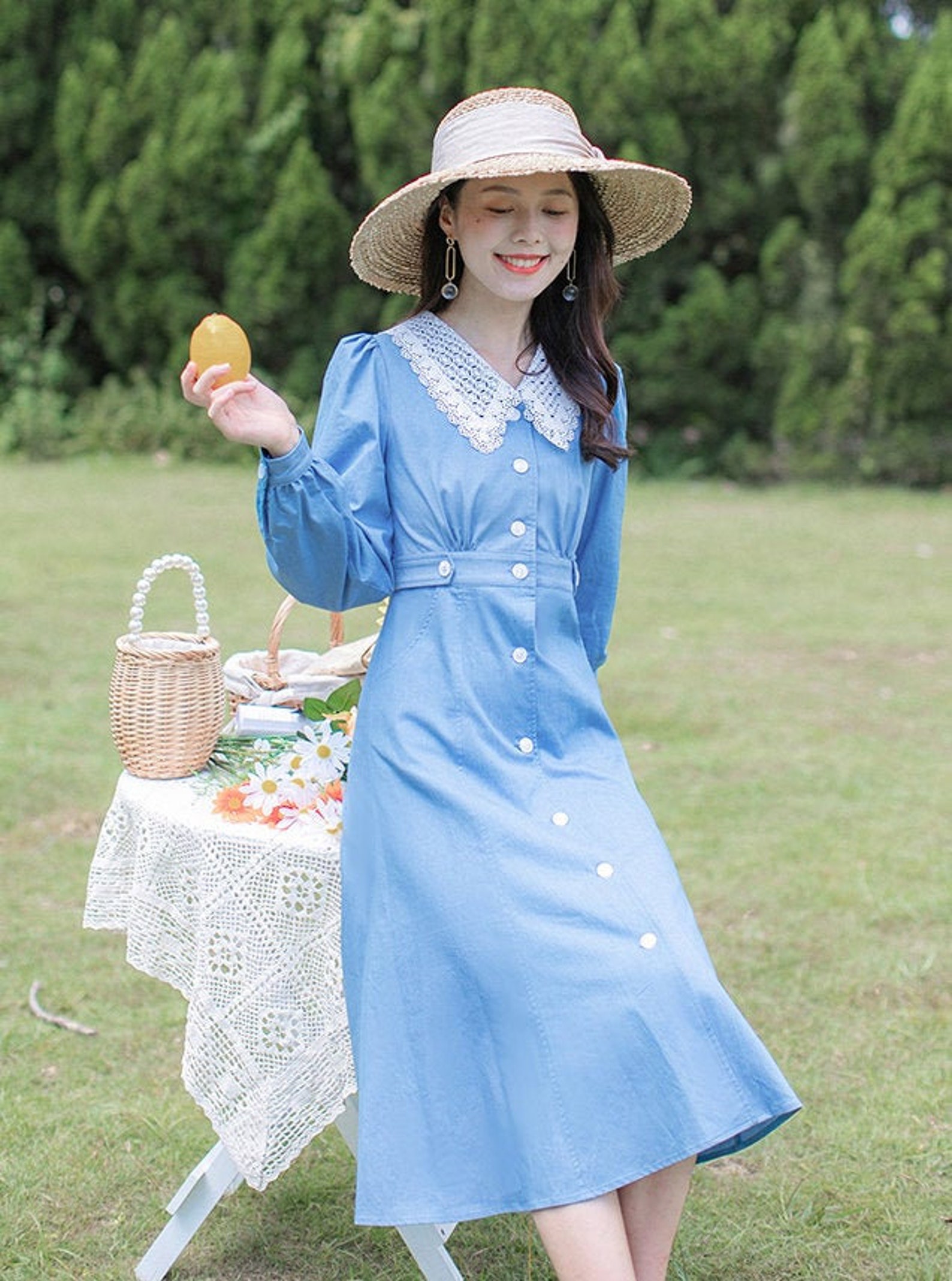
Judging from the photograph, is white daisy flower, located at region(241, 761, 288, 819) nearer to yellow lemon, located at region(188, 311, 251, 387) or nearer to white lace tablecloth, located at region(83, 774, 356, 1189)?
white lace tablecloth, located at region(83, 774, 356, 1189)

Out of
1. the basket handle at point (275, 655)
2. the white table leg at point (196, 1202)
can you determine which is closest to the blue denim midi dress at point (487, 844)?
the basket handle at point (275, 655)

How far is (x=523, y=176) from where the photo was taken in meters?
2.44

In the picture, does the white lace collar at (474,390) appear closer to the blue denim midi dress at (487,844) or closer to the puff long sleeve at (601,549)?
the blue denim midi dress at (487,844)

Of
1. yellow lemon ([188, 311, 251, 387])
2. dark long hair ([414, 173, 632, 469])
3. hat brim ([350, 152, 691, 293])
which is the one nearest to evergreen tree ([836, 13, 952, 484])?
hat brim ([350, 152, 691, 293])

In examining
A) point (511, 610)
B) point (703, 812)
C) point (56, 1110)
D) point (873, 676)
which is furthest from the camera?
point (873, 676)

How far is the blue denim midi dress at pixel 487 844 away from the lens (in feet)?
7.01

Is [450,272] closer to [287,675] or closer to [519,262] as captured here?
[519,262]

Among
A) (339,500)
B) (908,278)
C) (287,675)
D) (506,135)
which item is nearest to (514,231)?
(506,135)

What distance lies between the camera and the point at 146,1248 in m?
2.89

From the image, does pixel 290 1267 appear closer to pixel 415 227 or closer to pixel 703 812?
pixel 415 227

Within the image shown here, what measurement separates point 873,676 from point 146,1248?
15.2 feet

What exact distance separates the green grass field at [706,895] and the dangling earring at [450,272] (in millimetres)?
1590

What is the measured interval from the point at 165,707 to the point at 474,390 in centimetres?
67

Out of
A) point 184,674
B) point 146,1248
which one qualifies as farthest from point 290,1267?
point 184,674
